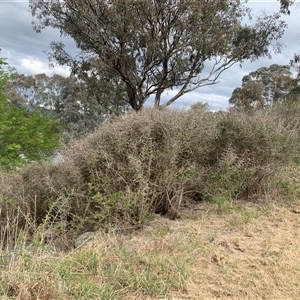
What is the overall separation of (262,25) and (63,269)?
58.4 feet

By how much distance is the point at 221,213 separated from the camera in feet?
15.5

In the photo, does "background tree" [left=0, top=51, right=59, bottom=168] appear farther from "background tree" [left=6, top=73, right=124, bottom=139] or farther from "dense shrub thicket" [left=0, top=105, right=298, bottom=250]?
"background tree" [left=6, top=73, right=124, bottom=139]

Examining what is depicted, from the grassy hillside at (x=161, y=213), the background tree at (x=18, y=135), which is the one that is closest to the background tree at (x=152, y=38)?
the background tree at (x=18, y=135)

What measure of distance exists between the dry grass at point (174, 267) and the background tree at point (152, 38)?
39.2 feet

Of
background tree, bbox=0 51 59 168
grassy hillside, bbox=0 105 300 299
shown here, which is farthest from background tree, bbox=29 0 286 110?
grassy hillside, bbox=0 105 300 299

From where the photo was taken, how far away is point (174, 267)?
→ 120 inches

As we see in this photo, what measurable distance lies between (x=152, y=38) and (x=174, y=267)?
13466 mm

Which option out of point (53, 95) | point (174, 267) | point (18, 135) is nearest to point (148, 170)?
point (174, 267)

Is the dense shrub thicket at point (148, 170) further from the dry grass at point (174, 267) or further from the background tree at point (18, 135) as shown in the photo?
the background tree at point (18, 135)

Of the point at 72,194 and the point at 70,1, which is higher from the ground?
the point at 70,1

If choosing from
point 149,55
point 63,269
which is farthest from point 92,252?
point 149,55

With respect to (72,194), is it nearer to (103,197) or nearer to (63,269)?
(103,197)

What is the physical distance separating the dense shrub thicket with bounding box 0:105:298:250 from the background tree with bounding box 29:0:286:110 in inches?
408

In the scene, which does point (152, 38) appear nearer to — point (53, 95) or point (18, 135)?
point (18, 135)
